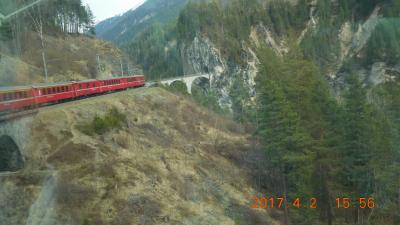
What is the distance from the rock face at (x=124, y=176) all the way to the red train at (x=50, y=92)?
1.44 meters

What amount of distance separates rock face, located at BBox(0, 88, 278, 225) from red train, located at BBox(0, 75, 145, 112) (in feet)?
4.74

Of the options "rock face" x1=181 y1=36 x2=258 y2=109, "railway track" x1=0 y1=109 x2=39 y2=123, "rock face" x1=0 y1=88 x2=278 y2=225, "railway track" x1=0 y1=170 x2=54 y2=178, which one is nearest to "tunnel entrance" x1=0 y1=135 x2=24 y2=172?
"rock face" x1=0 y1=88 x2=278 y2=225

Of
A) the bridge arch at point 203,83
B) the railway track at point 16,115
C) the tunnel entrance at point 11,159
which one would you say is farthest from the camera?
the bridge arch at point 203,83

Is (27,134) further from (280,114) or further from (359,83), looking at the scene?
(359,83)

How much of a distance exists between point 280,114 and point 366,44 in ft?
280

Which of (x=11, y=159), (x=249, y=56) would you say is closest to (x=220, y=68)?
(x=249, y=56)

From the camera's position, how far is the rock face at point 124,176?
2455cm

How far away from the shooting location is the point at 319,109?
1454 inches

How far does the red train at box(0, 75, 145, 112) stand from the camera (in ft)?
90.0

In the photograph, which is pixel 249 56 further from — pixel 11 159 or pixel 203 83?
pixel 11 159

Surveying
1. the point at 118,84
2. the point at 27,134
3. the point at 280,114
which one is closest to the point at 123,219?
the point at 27,134

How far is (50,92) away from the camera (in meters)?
36.2
